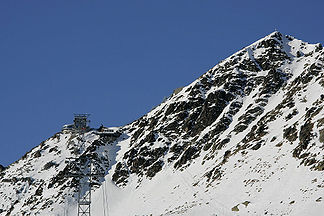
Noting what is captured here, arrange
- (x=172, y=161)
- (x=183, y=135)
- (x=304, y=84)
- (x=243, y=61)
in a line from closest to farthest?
(x=304, y=84), (x=172, y=161), (x=183, y=135), (x=243, y=61)

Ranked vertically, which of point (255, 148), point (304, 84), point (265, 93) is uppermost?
point (265, 93)

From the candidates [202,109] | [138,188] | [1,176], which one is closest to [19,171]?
[1,176]

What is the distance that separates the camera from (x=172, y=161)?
104m

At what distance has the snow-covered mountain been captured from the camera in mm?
60875

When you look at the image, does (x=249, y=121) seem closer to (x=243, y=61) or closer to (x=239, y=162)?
(x=239, y=162)

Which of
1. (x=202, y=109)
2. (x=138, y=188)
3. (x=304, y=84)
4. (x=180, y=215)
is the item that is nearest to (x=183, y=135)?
(x=202, y=109)

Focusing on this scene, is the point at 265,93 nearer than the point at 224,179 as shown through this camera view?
No

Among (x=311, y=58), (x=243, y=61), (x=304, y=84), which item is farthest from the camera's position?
(x=243, y=61)

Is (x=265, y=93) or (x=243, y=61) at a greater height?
(x=243, y=61)

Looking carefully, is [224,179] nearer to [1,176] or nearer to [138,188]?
[138,188]

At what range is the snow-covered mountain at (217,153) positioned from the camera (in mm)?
60875

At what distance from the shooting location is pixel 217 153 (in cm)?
9069

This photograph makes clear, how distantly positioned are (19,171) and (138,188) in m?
38.9

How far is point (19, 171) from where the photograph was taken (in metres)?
122
